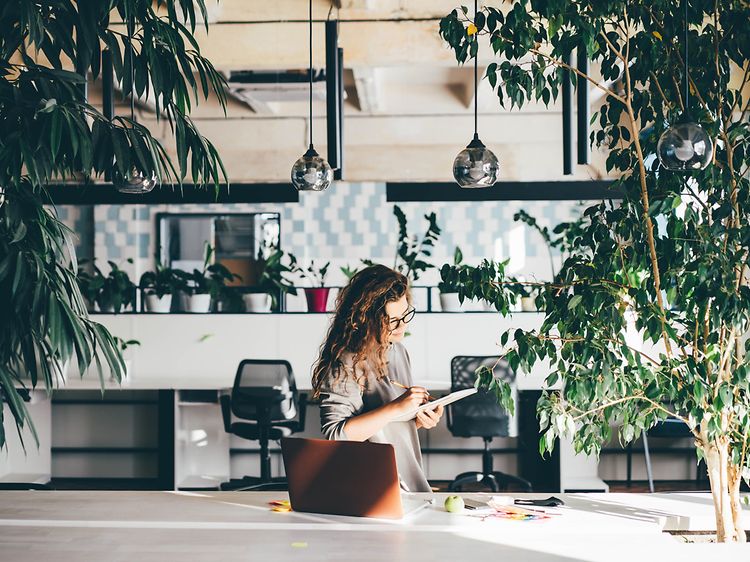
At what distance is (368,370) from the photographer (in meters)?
2.67

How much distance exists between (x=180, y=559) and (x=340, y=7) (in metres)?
4.09

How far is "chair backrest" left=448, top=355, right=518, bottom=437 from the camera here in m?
5.25

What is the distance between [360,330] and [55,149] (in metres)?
1.11

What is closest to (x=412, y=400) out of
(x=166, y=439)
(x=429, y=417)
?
(x=429, y=417)

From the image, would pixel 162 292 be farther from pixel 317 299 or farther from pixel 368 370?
pixel 368 370

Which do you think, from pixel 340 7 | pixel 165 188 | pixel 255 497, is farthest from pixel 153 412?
pixel 255 497

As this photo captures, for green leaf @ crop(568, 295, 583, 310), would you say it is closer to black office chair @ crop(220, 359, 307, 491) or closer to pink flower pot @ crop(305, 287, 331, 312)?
black office chair @ crop(220, 359, 307, 491)

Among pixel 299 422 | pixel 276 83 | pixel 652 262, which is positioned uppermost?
pixel 276 83

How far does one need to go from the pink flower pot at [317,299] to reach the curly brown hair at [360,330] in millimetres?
3348

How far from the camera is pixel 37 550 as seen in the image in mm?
2004

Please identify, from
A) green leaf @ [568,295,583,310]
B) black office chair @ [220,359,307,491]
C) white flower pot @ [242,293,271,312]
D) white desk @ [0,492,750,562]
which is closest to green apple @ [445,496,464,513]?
white desk @ [0,492,750,562]

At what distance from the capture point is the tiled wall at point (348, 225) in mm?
9906

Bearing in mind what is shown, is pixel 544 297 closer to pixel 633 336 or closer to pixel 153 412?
pixel 633 336

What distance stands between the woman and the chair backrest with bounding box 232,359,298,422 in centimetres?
258
